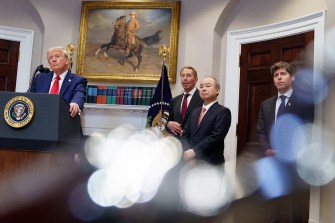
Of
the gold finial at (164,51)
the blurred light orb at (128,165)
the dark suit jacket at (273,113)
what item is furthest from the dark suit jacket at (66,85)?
the gold finial at (164,51)

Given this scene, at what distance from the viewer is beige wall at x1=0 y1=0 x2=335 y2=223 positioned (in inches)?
188

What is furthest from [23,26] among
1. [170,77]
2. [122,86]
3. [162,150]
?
[162,150]

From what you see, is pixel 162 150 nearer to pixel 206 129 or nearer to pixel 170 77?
pixel 206 129

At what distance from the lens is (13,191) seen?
1.92 m

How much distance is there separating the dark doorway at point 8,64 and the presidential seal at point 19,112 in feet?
12.1

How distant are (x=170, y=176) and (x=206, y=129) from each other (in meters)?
0.53

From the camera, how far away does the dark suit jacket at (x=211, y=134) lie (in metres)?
3.15

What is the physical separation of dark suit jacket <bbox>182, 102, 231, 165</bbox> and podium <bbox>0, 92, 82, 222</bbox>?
1.27 m

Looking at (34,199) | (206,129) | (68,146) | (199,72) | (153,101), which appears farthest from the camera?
(199,72)

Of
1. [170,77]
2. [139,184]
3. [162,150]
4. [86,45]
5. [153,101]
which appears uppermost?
[86,45]

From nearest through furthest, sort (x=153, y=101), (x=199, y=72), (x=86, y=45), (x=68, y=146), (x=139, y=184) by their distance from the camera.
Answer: (x=68, y=146) → (x=139, y=184) → (x=153, y=101) → (x=199, y=72) → (x=86, y=45)

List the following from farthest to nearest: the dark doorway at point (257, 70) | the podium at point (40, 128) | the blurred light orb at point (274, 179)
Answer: the dark doorway at point (257, 70)
the blurred light orb at point (274, 179)
the podium at point (40, 128)

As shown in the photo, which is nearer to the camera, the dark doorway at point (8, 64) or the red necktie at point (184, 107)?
the red necktie at point (184, 107)

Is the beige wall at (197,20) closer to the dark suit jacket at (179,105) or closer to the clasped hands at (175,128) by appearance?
the dark suit jacket at (179,105)
